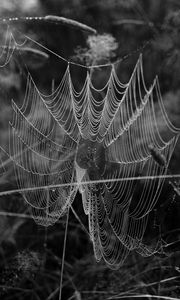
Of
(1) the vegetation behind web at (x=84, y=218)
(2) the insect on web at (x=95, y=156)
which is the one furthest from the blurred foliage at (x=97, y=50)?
(2) the insect on web at (x=95, y=156)

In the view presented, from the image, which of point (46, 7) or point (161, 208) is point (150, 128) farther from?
point (46, 7)

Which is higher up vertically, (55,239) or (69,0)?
(69,0)

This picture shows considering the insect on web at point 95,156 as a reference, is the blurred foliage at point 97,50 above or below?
above

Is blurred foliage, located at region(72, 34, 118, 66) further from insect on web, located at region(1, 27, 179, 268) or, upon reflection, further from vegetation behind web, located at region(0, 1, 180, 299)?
insect on web, located at region(1, 27, 179, 268)

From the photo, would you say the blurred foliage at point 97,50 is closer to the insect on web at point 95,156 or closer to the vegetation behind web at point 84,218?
the vegetation behind web at point 84,218

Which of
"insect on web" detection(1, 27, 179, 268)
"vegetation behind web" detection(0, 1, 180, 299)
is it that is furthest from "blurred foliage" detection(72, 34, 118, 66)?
"insect on web" detection(1, 27, 179, 268)

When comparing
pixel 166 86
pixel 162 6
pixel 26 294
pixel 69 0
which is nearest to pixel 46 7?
pixel 69 0
